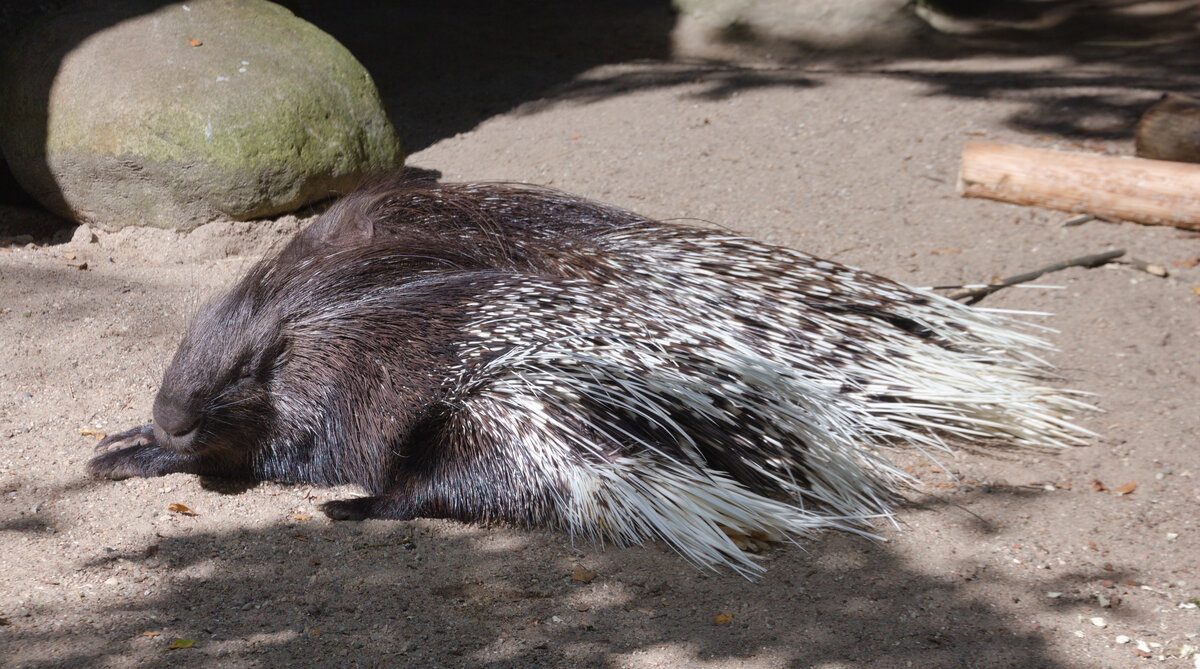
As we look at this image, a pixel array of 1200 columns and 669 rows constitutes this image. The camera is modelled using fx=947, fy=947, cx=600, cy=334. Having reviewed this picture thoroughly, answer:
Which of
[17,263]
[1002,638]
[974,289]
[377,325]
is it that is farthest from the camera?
[17,263]

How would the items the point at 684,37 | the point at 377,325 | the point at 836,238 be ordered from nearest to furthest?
1. the point at 377,325
2. the point at 836,238
3. the point at 684,37

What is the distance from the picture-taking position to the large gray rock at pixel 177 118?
13.1 feet

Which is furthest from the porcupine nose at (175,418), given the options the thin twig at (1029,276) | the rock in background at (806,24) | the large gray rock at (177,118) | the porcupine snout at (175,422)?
the rock in background at (806,24)

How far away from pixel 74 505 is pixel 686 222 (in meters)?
2.73

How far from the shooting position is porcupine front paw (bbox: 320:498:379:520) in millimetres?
2520

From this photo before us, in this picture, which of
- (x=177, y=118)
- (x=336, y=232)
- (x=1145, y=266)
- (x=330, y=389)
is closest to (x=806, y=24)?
(x=1145, y=266)

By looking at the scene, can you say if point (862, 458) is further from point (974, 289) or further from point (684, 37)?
point (684, 37)

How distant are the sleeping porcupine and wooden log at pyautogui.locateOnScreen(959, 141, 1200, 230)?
1.31m

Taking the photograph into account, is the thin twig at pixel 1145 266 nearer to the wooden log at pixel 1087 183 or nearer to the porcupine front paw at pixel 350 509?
the wooden log at pixel 1087 183

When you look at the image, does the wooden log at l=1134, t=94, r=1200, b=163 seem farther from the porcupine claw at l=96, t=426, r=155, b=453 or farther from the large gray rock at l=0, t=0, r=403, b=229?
the porcupine claw at l=96, t=426, r=155, b=453

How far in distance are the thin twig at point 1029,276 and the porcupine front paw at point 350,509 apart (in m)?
2.22

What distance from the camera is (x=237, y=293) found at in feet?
8.86

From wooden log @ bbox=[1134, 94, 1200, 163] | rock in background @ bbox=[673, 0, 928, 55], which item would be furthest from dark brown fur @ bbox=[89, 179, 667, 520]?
rock in background @ bbox=[673, 0, 928, 55]

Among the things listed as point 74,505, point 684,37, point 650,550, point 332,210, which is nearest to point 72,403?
point 74,505
